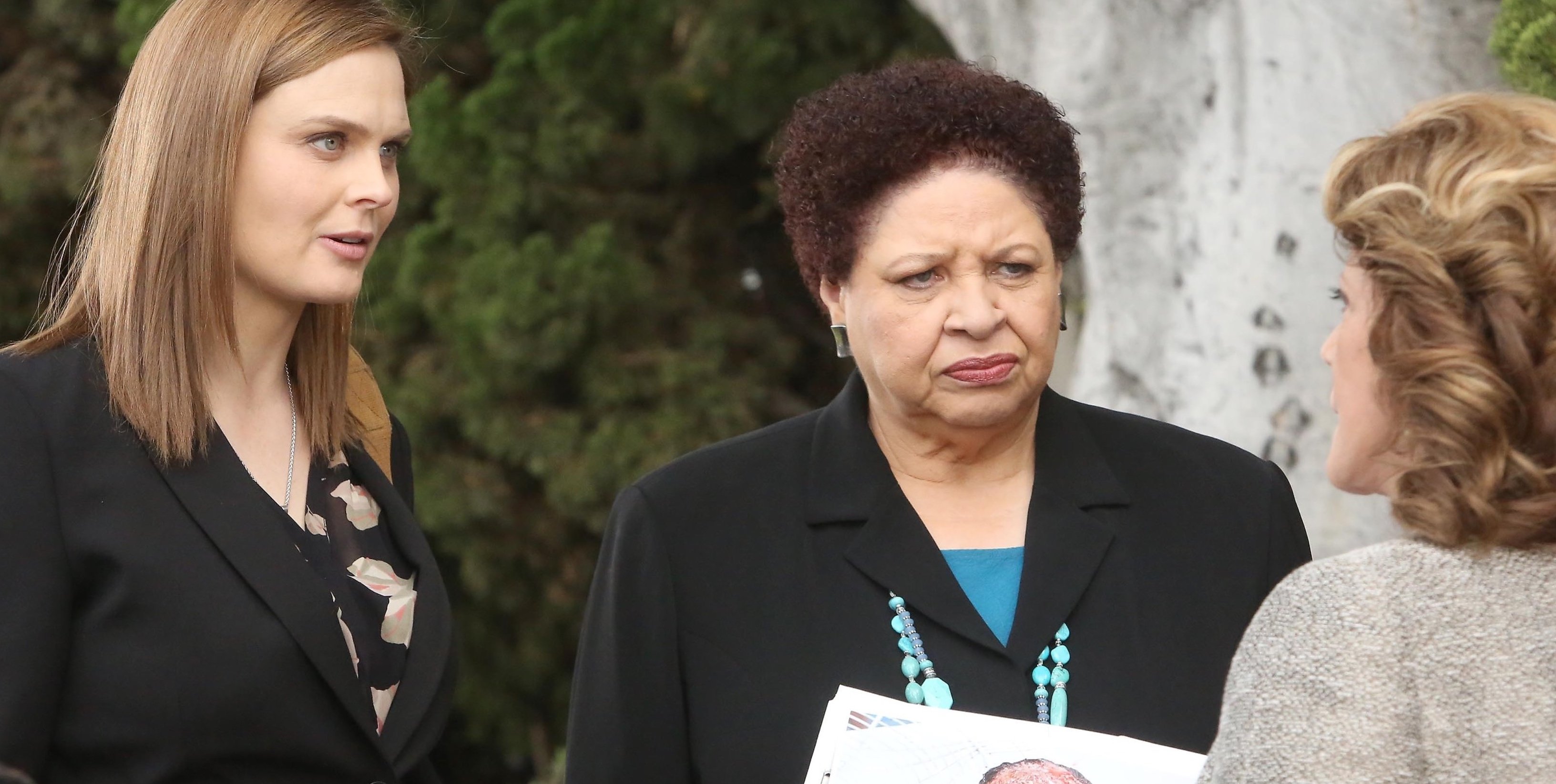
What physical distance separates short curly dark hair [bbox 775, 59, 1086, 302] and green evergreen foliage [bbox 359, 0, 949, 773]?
2.91m

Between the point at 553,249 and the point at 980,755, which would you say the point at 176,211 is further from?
the point at 553,249

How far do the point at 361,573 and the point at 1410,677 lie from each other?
1.53 meters

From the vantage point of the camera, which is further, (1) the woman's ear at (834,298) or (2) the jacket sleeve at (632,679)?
(1) the woman's ear at (834,298)

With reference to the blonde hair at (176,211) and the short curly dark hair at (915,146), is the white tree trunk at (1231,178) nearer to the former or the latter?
the short curly dark hair at (915,146)

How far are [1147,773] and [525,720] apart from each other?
14.9 ft

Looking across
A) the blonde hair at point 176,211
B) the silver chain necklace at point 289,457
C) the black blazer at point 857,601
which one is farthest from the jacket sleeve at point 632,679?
the blonde hair at point 176,211

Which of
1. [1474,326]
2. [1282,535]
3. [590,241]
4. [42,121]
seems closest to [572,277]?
[590,241]

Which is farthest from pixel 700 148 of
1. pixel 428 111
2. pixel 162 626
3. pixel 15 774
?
pixel 15 774

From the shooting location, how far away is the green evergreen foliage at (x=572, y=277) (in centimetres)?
553

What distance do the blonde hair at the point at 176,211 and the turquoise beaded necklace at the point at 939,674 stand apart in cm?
102

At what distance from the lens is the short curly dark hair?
2.35m

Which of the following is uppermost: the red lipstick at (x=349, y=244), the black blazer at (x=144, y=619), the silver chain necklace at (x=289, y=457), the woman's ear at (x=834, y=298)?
the woman's ear at (x=834, y=298)

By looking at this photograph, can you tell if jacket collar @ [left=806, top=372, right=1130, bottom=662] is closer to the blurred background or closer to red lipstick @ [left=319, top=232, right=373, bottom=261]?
red lipstick @ [left=319, top=232, right=373, bottom=261]

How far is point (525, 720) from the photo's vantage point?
6203 millimetres
